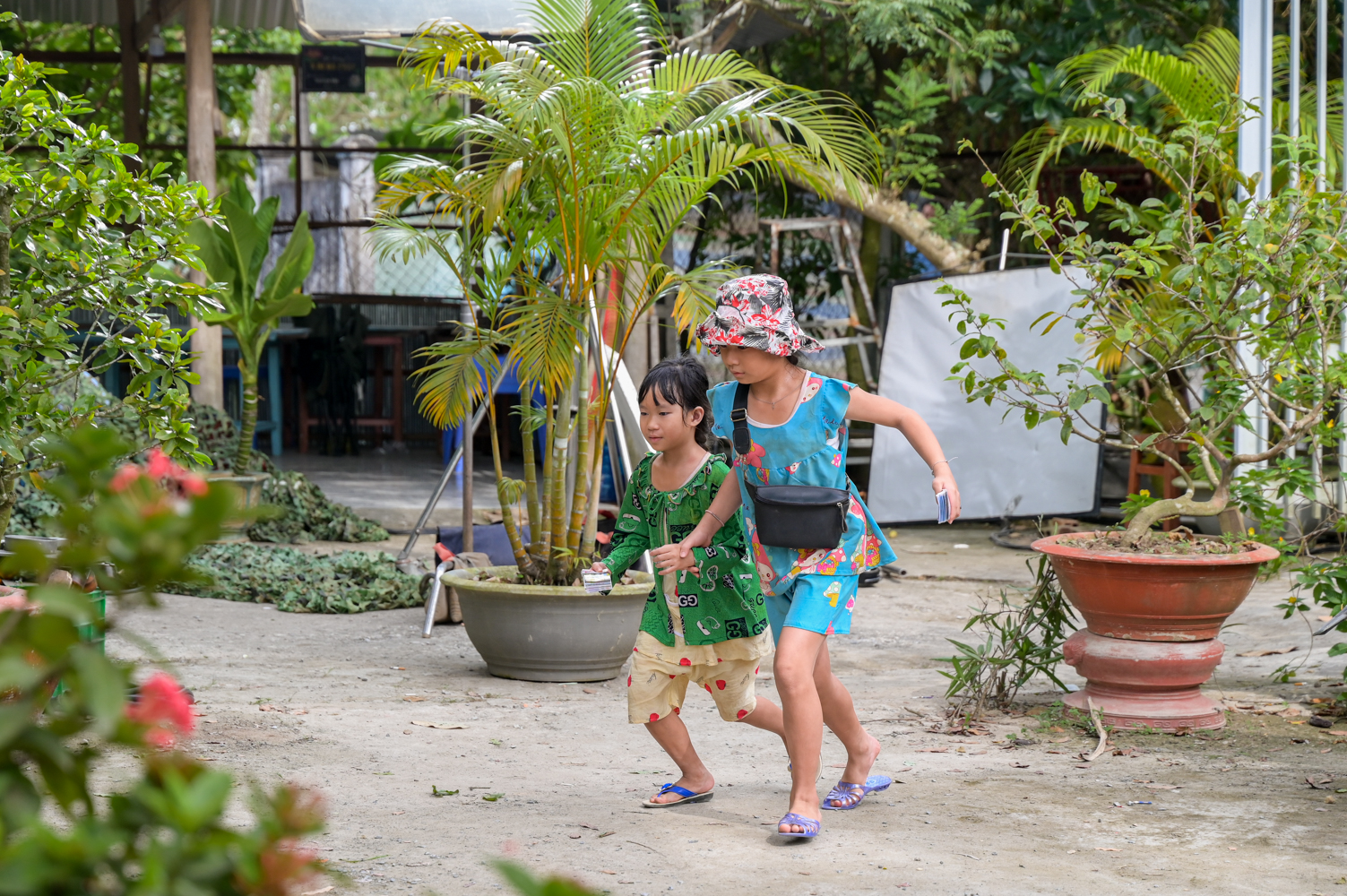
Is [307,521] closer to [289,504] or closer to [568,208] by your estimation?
[289,504]

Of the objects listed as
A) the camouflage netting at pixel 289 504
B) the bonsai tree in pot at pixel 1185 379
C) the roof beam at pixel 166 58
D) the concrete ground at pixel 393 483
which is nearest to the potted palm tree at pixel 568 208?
the bonsai tree in pot at pixel 1185 379

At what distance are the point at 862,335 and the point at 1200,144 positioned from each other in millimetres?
5597

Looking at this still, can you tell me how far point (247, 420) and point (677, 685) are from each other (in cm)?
615

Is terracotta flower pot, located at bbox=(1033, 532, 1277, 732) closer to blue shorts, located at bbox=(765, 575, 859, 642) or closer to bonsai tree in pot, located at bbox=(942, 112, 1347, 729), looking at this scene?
bonsai tree in pot, located at bbox=(942, 112, 1347, 729)

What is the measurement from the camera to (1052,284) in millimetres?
8992

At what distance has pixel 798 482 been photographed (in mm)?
3535

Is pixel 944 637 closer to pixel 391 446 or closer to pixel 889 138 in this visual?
pixel 889 138

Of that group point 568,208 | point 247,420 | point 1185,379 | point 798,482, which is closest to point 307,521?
point 247,420

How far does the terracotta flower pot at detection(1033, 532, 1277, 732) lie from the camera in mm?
4422

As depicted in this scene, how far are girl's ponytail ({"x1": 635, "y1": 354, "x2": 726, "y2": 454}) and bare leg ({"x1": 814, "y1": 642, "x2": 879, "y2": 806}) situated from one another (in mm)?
704

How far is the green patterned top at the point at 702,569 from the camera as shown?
3580mm

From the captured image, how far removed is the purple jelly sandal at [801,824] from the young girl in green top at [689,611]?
0.99 ft

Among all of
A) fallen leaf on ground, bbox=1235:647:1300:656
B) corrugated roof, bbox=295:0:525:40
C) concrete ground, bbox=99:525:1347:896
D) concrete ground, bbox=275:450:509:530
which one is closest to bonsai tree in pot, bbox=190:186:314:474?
concrete ground, bbox=275:450:509:530

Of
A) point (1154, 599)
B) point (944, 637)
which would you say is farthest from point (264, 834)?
point (944, 637)
